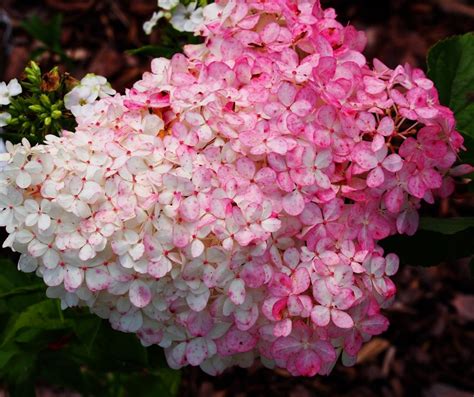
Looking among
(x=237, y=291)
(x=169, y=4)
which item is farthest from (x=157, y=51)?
(x=237, y=291)

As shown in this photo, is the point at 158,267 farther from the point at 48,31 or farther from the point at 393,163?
the point at 48,31

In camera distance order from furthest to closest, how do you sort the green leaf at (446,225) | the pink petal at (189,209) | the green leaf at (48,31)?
1. the green leaf at (48,31)
2. the green leaf at (446,225)
3. the pink petal at (189,209)

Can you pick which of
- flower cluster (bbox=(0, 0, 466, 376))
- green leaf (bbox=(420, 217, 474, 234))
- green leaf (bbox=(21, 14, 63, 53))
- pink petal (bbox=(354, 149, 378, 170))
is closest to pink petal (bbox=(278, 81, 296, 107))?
flower cluster (bbox=(0, 0, 466, 376))

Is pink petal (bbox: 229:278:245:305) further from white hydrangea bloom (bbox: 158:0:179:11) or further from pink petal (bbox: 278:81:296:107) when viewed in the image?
white hydrangea bloom (bbox: 158:0:179:11)

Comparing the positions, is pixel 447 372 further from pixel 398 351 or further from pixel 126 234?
pixel 126 234

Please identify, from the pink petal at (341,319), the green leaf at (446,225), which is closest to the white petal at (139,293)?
the pink petal at (341,319)

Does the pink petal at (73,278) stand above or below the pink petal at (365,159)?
below

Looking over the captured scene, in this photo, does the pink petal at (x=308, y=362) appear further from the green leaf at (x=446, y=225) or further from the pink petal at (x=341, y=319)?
the green leaf at (x=446, y=225)
